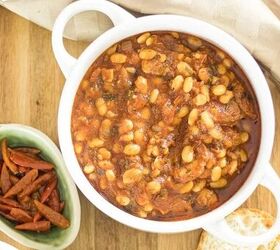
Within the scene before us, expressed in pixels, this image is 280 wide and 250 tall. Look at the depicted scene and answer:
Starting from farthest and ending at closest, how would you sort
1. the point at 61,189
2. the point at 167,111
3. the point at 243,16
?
the point at 61,189 < the point at 243,16 < the point at 167,111

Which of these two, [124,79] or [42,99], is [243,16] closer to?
[124,79]

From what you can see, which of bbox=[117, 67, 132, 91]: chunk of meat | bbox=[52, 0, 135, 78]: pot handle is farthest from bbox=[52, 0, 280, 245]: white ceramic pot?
bbox=[117, 67, 132, 91]: chunk of meat

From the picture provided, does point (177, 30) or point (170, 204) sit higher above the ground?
point (177, 30)

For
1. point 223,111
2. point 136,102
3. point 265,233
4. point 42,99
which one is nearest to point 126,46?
point 136,102

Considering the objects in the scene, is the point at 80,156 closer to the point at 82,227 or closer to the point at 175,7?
the point at 82,227

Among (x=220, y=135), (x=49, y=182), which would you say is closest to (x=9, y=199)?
(x=49, y=182)

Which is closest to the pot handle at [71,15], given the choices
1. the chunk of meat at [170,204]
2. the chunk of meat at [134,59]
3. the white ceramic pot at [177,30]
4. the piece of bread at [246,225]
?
the white ceramic pot at [177,30]

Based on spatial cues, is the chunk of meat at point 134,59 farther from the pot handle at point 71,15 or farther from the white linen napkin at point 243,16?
the white linen napkin at point 243,16
